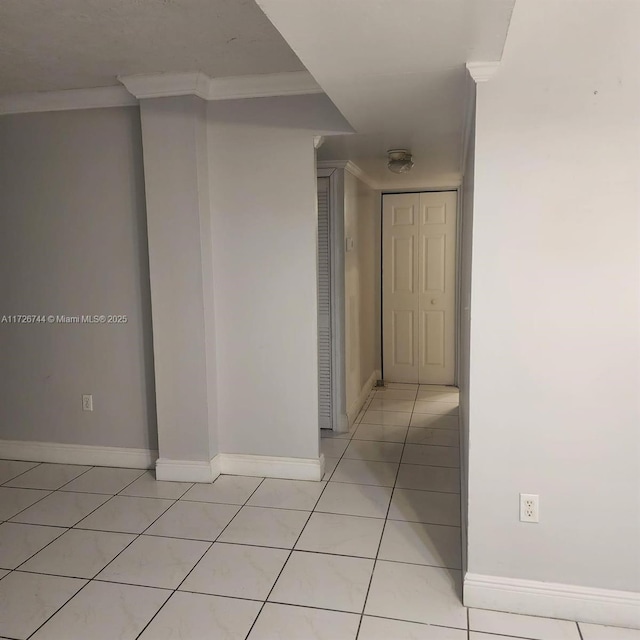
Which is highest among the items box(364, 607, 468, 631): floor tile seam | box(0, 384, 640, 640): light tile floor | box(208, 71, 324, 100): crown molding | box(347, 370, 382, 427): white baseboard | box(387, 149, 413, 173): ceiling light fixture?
box(208, 71, 324, 100): crown molding

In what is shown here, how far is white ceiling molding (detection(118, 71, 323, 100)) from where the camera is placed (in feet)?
9.77

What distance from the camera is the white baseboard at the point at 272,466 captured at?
3307mm

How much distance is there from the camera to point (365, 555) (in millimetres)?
2479

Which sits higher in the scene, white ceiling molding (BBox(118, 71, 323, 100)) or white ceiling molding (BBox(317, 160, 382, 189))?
white ceiling molding (BBox(118, 71, 323, 100))

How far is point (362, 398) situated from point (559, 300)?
3137 millimetres

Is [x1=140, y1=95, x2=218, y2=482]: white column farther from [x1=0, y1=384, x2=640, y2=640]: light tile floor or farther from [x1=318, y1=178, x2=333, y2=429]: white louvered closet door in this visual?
[x1=318, y1=178, x2=333, y2=429]: white louvered closet door

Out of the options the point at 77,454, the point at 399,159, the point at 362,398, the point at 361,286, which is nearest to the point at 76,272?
the point at 77,454

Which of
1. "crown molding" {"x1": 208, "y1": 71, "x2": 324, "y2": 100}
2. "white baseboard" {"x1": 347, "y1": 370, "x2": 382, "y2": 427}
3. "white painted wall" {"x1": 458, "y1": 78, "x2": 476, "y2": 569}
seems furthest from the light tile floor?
"crown molding" {"x1": 208, "y1": 71, "x2": 324, "y2": 100}

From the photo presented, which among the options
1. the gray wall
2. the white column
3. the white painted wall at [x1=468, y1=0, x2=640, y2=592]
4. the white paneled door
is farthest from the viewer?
the white paneled door

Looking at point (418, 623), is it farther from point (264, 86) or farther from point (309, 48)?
point (264, 86)

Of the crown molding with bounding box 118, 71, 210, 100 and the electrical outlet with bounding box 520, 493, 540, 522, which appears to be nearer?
the electrical outlet with bounding box 520, 493, 540, 522

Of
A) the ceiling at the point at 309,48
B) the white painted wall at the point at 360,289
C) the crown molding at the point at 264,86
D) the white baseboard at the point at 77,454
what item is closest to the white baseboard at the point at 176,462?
the white baseboard at the point at 77,454

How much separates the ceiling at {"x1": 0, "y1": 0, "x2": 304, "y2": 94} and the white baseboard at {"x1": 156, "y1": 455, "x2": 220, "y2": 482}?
2214 millimetres

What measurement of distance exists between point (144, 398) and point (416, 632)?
7.12 ft
